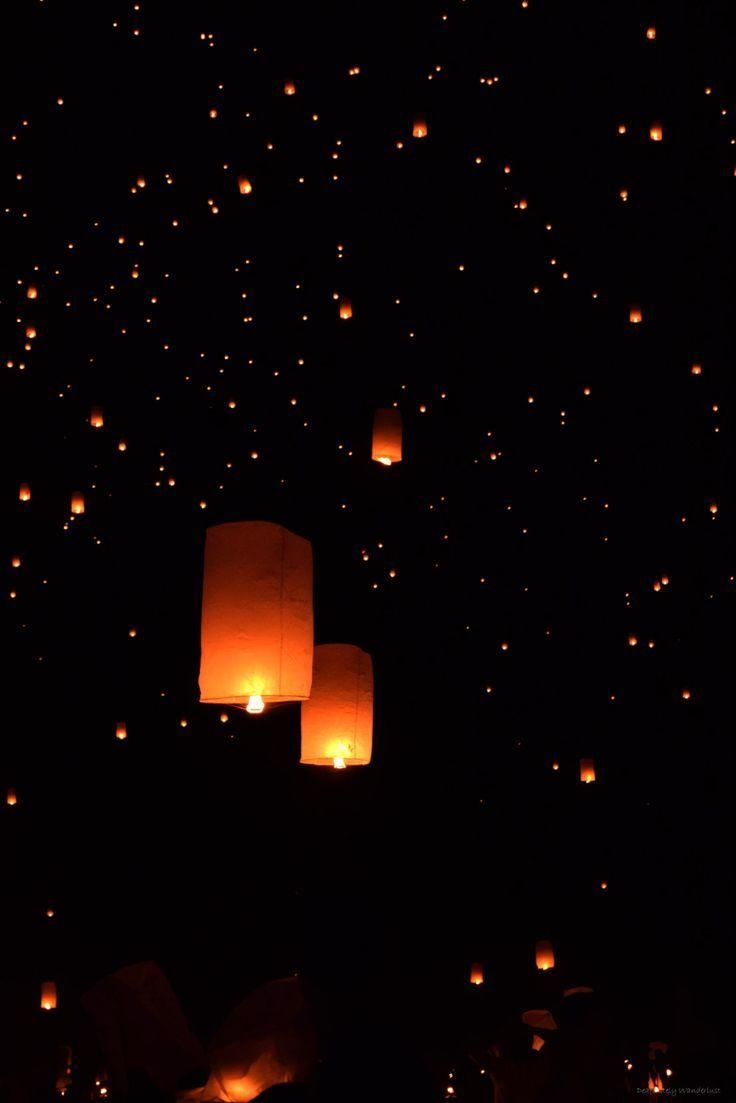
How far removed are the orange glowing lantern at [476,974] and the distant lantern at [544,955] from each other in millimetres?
211

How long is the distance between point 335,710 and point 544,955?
1.68 metres

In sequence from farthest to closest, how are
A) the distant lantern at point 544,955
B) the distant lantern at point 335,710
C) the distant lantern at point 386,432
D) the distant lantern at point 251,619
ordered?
1. the distant lantern at point 544,955
2. the distant lantern at point 386,432
3. the distant lantern at point 335,710
4. the distant lantern at point 251,619

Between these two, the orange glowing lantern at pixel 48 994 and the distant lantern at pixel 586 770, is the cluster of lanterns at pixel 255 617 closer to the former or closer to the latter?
the orange glowing lantern at pixel 48 994

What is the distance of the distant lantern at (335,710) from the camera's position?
3.09m

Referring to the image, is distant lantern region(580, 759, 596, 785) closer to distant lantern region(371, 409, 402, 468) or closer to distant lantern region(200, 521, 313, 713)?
distant lantern region(371, 409, 402, 468)

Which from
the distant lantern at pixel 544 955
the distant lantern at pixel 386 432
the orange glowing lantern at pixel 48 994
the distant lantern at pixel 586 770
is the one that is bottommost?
the orange glowing lantern at pixel 48 994

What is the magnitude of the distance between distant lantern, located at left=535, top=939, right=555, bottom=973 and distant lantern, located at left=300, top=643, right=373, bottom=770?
1516mm

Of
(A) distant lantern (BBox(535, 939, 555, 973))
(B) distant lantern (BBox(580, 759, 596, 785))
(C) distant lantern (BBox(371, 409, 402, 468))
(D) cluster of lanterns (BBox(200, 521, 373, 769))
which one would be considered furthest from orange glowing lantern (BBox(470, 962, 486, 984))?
(D) cluster of lanterns (BBox(200, 521, 373, 769))

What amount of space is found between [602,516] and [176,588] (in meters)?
1.71

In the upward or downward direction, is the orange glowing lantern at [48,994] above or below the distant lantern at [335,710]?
below

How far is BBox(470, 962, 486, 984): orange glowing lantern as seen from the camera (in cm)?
419

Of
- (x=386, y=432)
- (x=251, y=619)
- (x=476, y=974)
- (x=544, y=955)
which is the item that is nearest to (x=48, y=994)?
(x=476, y=974)

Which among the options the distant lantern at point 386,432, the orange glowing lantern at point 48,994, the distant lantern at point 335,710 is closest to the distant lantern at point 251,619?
the distant lantern at point 335,710

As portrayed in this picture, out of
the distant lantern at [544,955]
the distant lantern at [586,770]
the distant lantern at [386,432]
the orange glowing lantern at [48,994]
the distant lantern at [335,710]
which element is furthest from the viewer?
the distant lantern at [586,770]
